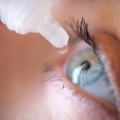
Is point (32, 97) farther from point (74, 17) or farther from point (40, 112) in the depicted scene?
point (74, 17)

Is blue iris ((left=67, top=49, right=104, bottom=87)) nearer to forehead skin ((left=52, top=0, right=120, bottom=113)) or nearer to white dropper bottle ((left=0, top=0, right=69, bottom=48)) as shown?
forehead skin ((left=52, top=0, right=120, bottom=113))

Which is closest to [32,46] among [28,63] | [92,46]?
[28,63]

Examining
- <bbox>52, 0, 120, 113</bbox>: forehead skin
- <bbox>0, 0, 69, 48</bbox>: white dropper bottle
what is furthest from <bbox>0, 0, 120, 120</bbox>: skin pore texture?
<bbox>0, 0, 69, 48</bbox>: white dropper bottle

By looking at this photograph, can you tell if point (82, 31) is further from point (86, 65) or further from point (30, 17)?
point (30, 17)

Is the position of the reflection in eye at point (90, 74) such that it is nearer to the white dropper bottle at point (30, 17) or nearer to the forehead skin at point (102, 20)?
the forehead skin at point (102, 20)

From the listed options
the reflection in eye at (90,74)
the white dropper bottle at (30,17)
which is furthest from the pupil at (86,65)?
the white dropper bottle at (30,17)

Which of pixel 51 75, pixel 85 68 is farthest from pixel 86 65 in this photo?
pixel 51 75
